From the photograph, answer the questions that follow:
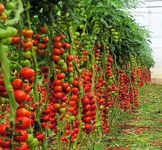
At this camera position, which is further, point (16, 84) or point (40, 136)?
point (40, 136)

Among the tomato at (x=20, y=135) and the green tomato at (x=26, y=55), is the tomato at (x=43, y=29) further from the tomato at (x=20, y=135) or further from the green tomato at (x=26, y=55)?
the tomato at (x=20, y=135)

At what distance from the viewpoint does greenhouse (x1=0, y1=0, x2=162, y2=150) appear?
1058mm

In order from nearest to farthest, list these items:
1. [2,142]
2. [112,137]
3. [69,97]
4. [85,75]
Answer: [2,142]
[69,97]
[85,75]
[112,137]

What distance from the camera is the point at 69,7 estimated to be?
207cm

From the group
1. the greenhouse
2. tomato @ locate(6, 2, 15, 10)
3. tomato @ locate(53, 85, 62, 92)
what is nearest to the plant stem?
the greenhouse

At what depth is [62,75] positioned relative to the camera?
1.82 metres

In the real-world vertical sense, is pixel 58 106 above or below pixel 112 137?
above

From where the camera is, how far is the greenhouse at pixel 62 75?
1058mm

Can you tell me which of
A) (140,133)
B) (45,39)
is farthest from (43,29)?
(140,133)

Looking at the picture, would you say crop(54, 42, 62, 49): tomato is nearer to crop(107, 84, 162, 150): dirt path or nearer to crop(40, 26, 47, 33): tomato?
crop(40, 26, 47, 33): tomato

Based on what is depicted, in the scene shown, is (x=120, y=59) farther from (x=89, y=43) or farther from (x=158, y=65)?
(x=158, y=65)

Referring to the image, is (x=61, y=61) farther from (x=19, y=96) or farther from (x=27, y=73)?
(x=19, y=96)

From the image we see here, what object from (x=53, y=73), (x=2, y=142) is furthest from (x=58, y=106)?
(x=2, y=142)

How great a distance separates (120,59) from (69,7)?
3.19m
